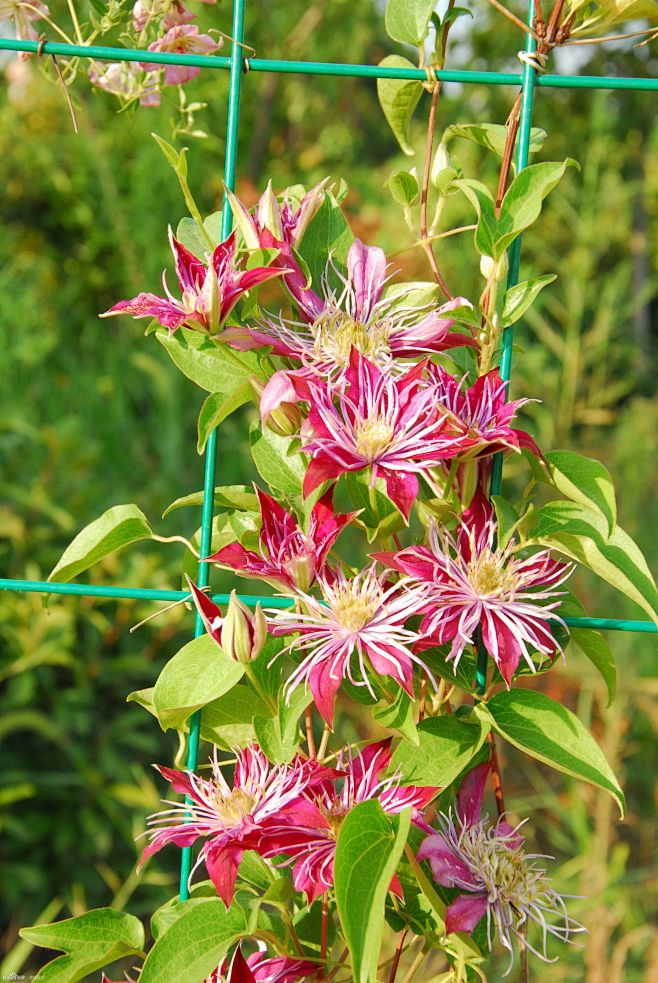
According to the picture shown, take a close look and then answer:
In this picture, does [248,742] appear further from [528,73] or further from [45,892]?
[45,892]

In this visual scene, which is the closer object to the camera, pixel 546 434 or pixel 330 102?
pixel 546 434

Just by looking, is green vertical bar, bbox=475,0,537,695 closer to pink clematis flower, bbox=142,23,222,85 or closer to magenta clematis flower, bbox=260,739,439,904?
magenta clematis flower, bbox=260,739,439,904

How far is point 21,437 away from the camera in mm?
1570

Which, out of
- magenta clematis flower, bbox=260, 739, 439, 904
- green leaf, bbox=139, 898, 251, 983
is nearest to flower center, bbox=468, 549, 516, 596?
magenta clematis flower, bbox=260, 739, 439, 904

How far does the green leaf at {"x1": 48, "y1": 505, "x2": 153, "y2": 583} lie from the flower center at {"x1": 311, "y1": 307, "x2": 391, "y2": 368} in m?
0.15

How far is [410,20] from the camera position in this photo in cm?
55

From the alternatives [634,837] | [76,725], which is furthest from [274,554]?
[634,837]

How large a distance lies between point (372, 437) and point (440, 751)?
6.5 inches

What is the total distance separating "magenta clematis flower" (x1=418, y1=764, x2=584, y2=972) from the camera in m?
0.50

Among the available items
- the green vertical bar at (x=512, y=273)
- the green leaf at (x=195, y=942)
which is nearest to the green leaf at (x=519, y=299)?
the green vertical bar at (x=512, y=273)

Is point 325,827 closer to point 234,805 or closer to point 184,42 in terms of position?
point 234,805

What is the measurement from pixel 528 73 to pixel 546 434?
1.69 m

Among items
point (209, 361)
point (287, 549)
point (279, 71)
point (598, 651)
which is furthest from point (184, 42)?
point (598, 651)

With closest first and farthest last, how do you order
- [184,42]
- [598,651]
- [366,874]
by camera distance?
1. [366,874]
2. [598,651]
3. [184,42]
